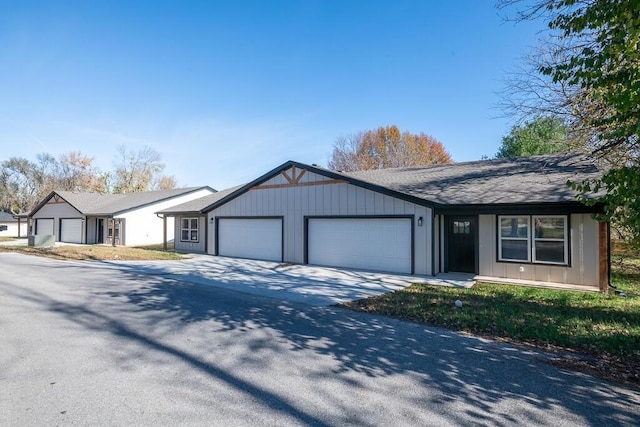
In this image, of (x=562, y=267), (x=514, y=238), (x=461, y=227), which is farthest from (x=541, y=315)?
(x=461, y=227)

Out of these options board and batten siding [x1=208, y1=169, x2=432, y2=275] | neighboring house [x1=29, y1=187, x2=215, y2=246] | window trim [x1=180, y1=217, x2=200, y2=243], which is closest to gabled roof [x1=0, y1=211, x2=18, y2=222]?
neighboring house [x1=29, y1=187, x2=215, y2=246]

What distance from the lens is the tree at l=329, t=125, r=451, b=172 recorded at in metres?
38.7

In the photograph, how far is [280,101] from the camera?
20.0m

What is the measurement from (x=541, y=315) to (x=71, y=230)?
1275 inches

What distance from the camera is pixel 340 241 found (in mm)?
13375

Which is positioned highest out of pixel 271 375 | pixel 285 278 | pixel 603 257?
pixel 603 257

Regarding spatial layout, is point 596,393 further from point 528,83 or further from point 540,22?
point 528,83

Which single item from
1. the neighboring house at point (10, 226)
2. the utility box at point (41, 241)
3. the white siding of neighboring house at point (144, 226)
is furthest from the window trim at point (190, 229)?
the neighboring house at point (10, 226)

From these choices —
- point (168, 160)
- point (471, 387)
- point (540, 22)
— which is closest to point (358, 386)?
point (471, 387)

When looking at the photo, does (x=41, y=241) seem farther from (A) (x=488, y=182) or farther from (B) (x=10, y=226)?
(A) (x=488, y=182)

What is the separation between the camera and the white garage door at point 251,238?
50.5 ft

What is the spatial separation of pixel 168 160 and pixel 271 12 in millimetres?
40715

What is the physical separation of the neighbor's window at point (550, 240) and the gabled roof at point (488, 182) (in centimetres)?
79

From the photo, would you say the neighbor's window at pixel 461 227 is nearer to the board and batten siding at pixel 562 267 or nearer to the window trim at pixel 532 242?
the board and batten siding at pixel 562 267
